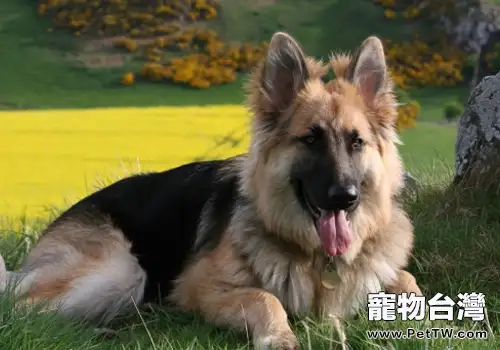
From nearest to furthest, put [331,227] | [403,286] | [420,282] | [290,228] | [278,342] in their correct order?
[278,342], [331,227], [290,228], [403,286], [420,282]

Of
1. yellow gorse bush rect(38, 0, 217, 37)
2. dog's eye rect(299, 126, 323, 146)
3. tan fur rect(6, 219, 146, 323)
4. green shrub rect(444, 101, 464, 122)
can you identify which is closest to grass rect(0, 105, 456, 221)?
green shrub rect(444, 101, 464, 122)

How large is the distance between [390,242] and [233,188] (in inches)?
39.4

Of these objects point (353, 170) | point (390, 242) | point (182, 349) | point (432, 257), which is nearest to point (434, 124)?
point (432, 257)

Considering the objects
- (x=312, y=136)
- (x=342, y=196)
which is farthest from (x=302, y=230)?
(x=312, y=136)

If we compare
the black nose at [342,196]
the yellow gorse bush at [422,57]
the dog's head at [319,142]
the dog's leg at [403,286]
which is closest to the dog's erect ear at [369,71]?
the dog's head at [319,142]

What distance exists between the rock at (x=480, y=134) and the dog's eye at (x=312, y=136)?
2.42 m

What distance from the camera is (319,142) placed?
3746 millimetres

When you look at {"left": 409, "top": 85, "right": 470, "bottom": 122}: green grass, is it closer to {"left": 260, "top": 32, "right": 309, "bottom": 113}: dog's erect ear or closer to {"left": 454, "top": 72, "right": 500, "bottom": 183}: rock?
{"left": 454, "top": 72, "right": 500, "bottom": 183}: rock

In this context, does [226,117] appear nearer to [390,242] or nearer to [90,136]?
[90,136]

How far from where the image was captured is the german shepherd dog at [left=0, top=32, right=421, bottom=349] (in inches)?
147

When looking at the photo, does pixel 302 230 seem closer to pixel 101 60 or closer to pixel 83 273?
pixel 83 273

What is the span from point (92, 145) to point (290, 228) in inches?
122

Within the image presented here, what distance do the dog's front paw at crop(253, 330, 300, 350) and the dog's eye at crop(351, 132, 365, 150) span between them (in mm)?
1016

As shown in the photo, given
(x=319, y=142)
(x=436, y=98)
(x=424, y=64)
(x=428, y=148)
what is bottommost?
(x=428, y=148)
